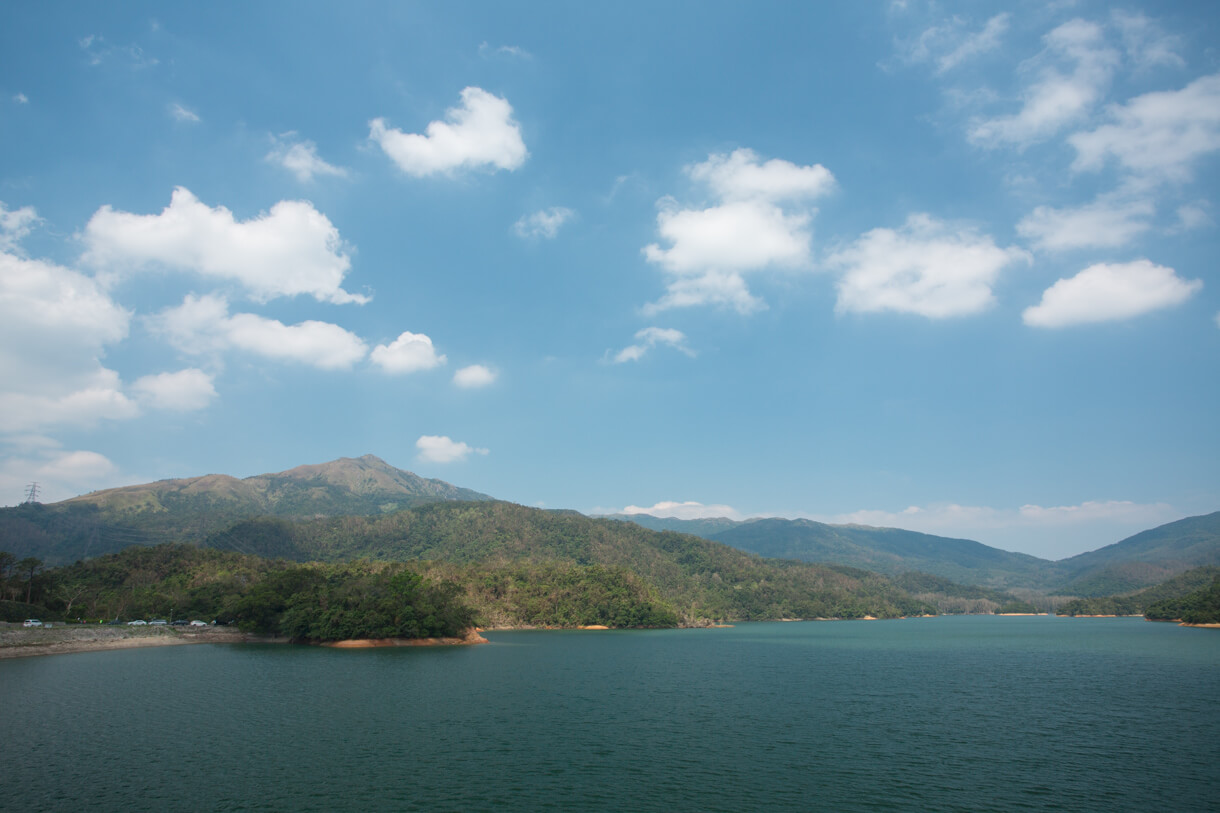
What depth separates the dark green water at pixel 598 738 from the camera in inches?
1057

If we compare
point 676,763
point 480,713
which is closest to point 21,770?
point 480,713

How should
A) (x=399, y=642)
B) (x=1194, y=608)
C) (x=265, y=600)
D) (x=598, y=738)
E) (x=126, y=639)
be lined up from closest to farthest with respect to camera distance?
(x=598, y=738)
(x=126, y=639)
(x=399, y=642)
(x=265, y=600)
(x=1194, y=608)

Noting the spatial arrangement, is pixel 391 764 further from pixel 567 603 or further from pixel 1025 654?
pixel 567 603

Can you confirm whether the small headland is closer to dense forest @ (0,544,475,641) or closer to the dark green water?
dense forest @ (0,544,475,641)

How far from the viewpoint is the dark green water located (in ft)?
88.1

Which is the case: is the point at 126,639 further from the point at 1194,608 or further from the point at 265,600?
the point at 1194,608

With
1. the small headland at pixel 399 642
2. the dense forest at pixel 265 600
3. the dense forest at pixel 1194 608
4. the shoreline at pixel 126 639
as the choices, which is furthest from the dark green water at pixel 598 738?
the dense forest at pixel 1194 608

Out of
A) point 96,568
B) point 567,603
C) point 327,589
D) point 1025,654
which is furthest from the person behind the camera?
point 567,603

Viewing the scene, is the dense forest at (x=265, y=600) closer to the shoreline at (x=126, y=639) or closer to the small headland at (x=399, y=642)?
the small headland at (x=399, y=642)

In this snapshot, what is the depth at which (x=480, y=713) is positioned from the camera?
145 feet

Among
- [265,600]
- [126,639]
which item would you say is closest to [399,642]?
[265,600]

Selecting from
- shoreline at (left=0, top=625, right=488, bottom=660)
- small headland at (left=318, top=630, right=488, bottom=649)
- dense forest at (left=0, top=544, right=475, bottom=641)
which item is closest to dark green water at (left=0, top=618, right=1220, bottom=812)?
shoreline at (left=0, top=625, right=488, bottom=660)

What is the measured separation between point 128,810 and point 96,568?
144 m

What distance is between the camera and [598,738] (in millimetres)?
37594
